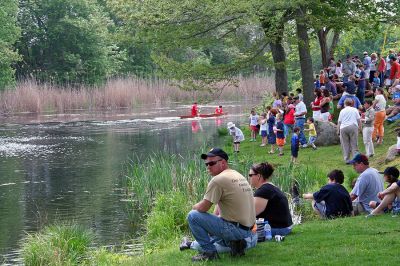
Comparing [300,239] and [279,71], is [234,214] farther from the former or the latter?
[279,71]

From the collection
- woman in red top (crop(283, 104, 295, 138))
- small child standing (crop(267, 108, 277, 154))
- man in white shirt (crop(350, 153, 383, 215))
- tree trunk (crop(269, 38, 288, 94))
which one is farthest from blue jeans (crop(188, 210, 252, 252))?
tree trunk (crop(269, 38, 288, 94))

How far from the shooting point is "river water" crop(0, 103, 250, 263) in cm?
1623

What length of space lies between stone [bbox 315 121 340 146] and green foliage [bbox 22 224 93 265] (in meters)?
11.6

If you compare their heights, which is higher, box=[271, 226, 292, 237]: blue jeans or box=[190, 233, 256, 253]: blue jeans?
Answer: box=[190, 233, 256, 253]: blue jeans

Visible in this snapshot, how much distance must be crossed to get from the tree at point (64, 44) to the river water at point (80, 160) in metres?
15.3

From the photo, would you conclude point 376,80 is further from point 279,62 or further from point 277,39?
point 277,39

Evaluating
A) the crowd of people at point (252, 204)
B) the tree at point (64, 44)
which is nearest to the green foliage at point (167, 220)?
the crowd of people at point (252, 204)

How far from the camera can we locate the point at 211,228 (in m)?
8.82

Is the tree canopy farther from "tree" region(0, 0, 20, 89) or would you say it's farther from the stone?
"tree" region(0, 0, 20, 89)

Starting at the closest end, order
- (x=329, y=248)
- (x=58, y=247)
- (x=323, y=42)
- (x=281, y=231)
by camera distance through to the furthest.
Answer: (x=329, y=248) < (x=281, y=231) < (x=58, y=247) < (x=323, y=42)

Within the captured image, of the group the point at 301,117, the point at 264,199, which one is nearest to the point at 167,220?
the point at 264,199

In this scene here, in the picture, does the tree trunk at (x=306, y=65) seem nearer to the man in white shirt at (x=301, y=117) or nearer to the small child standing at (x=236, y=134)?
the man in white shirt at (x=301, y=117)

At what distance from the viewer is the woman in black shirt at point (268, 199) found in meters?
9.77

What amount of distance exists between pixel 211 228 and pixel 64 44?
200ft
